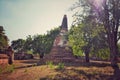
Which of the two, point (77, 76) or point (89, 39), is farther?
point (89, 39)

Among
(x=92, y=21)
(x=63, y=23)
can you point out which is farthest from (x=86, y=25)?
(x=63, y=23)

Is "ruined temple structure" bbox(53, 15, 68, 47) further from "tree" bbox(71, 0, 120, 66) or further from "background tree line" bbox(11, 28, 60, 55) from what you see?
"background tree line" bbox(11, 28, 60, 55)

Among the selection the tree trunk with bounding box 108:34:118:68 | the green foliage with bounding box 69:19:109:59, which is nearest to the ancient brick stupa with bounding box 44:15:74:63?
the green foliage with bounding box 69:19:109:59

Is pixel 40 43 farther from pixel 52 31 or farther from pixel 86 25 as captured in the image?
pixel 86 25

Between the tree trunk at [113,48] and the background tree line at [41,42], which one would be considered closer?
the tree trunk at [113,48]

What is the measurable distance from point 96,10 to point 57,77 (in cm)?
962

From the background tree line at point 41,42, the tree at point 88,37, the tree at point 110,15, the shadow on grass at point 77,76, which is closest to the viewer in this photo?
the shadow on grass at point 77,76

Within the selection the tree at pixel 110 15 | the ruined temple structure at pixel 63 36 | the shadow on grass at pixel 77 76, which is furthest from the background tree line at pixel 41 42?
the shadow on grass at pixel 77 76

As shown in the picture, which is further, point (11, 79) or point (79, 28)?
point (79, 28)

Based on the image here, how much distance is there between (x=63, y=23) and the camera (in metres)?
42.0

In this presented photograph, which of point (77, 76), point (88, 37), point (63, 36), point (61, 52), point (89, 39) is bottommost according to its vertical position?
point (77, 76)

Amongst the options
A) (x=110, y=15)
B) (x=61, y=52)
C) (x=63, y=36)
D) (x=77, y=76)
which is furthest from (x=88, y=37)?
(x=77, y=76)

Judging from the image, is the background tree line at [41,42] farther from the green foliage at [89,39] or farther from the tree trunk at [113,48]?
the tree trunk at [113,48]

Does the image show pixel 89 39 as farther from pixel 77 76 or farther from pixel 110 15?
pixel 77 76
